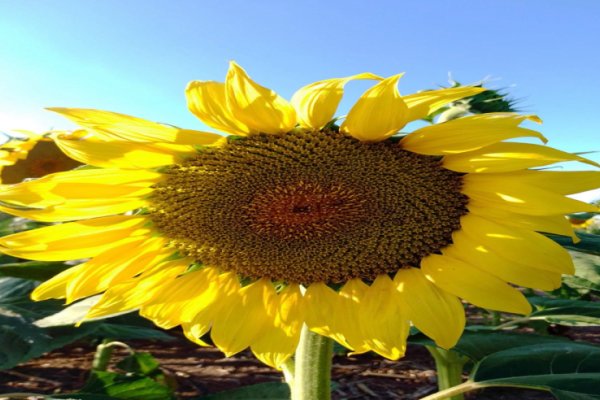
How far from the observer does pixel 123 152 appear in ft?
4.31

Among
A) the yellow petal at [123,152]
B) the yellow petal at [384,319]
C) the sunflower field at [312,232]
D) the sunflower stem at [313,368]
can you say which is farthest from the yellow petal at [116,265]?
the yellow petal at [384,319]

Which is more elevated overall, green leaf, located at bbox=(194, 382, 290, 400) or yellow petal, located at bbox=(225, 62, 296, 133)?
yellow petal, located at bbox=(225, 62, 296, 133)

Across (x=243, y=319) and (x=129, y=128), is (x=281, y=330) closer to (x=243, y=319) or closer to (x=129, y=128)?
(x=243, y=319)

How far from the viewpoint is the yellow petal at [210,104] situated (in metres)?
1.17

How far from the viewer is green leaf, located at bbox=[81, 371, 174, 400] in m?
1.84

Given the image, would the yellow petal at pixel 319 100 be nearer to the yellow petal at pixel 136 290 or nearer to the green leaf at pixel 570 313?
the yellow petal at pixel 136 290

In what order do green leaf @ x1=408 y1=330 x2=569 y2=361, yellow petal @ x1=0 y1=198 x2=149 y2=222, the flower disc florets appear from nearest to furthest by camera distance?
1. the flower disc florets
2. yellow petal @ x1=0 y1=198 x2=149 y2=222
3. green leaf @ x1=408 y1=330 x2=569 y2=361

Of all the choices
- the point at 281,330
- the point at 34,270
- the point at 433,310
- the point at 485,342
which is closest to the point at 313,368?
the point at 281,330

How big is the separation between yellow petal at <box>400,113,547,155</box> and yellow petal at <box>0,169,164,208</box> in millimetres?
672

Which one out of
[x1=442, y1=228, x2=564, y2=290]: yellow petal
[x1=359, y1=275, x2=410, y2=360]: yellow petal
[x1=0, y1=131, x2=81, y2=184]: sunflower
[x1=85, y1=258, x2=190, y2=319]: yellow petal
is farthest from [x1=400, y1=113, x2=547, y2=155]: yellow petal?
[x1=0, y1=131, x2=81, y2=184]: sunflower

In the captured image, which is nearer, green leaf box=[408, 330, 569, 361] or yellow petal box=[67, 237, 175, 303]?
yellow petal box=[67, 237, 175, 303]

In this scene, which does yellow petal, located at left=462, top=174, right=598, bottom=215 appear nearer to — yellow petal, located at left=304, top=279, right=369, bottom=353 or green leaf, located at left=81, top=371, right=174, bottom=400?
yellow petal, located at left=304, top=279, right=369, bottom=353

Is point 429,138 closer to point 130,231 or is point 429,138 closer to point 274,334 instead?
point 274,334

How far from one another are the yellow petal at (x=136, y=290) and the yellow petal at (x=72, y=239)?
10cm
